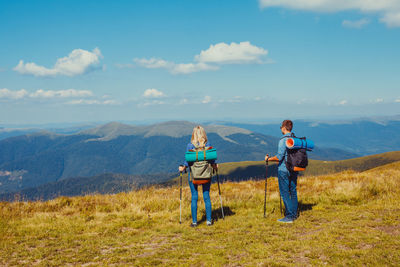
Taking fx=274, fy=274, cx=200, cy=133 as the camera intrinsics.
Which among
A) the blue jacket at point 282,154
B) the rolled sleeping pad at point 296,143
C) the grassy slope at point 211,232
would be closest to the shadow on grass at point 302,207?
the grassy slope at point 211,232

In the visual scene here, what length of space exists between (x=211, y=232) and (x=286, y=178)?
2.74 m

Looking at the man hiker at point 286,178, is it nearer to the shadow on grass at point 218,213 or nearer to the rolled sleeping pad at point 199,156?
the rolled sleeping pad at point 199,156

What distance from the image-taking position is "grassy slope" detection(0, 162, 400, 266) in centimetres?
572

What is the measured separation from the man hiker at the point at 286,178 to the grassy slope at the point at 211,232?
33cm

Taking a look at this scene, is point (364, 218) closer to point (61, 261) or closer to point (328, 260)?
point (328, 260)

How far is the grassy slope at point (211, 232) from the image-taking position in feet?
18.8

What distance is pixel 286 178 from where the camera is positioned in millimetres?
8250

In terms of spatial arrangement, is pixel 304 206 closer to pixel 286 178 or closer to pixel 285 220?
pixel 285 220

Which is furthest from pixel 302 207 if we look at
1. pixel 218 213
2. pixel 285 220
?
pixel 218 213

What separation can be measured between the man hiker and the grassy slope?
33 centimetres

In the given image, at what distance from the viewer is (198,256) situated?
595 centimetres

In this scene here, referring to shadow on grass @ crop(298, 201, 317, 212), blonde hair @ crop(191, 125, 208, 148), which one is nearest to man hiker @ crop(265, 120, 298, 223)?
shadow on grass @ crop(298, 201, 317, 212)

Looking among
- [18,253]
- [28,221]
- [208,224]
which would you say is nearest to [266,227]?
[208,224]

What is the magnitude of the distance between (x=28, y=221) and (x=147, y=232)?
14.4 ft
